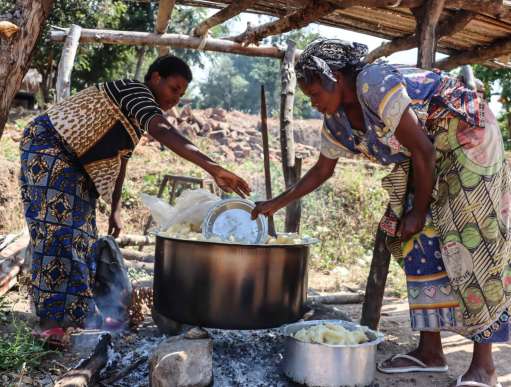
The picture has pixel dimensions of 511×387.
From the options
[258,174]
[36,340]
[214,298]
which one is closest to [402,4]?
[214,298]

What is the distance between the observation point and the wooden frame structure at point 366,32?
3836mm

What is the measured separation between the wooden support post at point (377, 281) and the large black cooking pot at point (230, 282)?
0.78 m

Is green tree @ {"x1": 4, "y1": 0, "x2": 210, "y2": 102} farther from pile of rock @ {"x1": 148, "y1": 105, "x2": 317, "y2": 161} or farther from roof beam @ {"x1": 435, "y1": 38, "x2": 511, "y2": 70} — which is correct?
roof beam @ {"x1": 435, "y1": 38, "x2": 511, "y2": 70}

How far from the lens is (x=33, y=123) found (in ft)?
10.6

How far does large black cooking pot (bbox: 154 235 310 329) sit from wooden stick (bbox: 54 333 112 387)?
41cm

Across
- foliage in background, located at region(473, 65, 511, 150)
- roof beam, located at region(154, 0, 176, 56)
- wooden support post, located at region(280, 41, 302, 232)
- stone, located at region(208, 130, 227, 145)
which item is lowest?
wooden support post, located at region(280, 41, 302, 232)

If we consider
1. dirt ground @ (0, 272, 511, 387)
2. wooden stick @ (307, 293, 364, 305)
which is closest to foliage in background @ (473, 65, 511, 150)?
wooden stick @ (307, 293, 364, 305)

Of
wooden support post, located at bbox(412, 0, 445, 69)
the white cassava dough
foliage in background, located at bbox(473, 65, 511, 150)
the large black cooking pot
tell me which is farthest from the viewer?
foliage in background, located at bbox(473, 65, 511, 150)

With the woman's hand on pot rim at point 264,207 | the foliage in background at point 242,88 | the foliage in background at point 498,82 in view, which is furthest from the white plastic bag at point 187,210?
the foliage in background at point 242,88

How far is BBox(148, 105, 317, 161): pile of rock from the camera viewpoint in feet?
50.8

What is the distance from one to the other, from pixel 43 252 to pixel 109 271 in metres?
0.60

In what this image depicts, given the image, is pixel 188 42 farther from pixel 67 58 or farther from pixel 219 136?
pixel 219 136

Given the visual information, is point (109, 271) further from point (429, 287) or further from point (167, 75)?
point (429, 287)

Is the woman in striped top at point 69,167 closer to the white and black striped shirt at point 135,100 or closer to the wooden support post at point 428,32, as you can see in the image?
the white and black striped shirt at point 135,100
